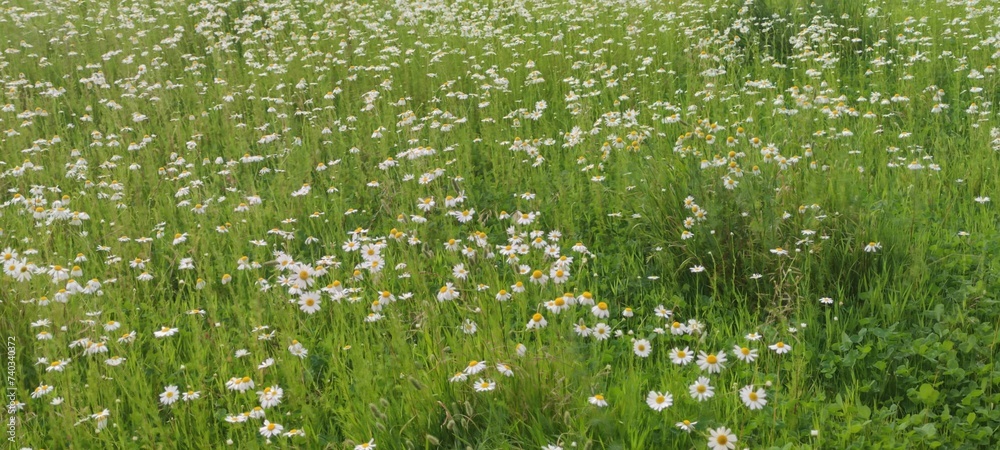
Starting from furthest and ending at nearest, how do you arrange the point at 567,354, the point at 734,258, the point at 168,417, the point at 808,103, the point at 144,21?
the point at 144,21 < the point at 808,103 < the point at 734,258 < the point at 168,417 < the point at 567,354

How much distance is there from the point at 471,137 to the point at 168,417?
3.13m

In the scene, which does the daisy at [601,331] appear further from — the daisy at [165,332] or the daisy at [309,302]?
the daisy at [165,332]

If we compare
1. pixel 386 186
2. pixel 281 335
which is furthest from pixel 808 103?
pixel 281 335

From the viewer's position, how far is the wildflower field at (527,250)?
2.72 metres

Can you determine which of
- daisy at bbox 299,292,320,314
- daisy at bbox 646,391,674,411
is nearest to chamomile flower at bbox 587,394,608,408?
daisy at bbox 646,391,674,411

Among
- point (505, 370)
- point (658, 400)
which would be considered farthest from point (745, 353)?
point (505, 370)

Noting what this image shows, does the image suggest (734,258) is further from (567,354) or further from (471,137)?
(471,137)

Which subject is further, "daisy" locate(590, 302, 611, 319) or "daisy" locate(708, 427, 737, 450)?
"daisy" locate(590, 302, 611, 319)

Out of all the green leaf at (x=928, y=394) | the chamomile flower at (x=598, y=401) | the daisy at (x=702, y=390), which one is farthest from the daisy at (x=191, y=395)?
the green leaf at (x=928, y=394)

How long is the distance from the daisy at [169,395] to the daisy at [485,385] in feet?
4.00

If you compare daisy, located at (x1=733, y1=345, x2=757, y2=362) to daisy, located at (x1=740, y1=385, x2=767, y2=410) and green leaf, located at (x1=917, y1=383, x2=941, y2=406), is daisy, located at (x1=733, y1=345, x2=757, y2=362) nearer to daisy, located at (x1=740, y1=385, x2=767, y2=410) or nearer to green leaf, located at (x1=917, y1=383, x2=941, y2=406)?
daisy, located at (x1=740, y1=385, x2=767, y2=410)

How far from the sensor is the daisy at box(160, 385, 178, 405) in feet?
9.83

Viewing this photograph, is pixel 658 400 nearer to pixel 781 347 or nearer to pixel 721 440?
pixel 721 440

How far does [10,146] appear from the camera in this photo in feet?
19.7
